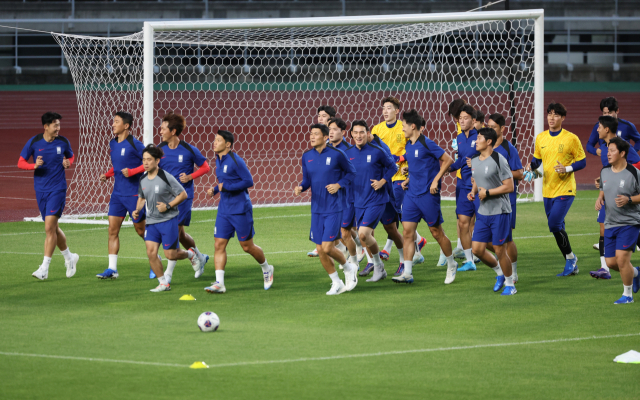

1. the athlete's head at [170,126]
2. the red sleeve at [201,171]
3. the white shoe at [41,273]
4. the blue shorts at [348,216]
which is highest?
the athlete's head at [170,126]

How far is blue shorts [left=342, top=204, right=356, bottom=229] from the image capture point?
10.2 meters

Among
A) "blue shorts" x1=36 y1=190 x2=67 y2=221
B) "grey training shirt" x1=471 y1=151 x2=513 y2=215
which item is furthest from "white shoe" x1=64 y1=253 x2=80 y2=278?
"grey training shirt" x1=471 y1=151 x2=513 y2=215

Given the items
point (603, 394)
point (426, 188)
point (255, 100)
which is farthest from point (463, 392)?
point (255, 100)

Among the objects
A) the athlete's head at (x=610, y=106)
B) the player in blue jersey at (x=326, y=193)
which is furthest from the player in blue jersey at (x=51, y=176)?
the athlete's head at (x=610, y=106)

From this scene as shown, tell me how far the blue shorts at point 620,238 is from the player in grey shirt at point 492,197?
1.07 m

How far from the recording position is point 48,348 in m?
7.24

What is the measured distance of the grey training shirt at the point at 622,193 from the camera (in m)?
8.78

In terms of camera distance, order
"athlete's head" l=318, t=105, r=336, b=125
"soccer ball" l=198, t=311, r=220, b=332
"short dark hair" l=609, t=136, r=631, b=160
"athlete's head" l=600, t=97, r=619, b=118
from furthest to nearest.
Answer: "athlete's head" l=318, t=105, r=336, b=125 → "athlete's head" l=600, t=97, r=619, b=118 → "short dark hair" l=609, t=136, r=631, b=160 → "soccer ball" l=198, t=311, r=220, b=332

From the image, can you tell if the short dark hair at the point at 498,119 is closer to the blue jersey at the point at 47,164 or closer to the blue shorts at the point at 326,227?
the blue shorts at the point at 326,227

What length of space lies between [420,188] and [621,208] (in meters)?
2.38

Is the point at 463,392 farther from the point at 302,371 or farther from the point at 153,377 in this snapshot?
the point at 153,377

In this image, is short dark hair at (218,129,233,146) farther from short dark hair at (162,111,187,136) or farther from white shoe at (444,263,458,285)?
white shoe at (444,263,458,285)

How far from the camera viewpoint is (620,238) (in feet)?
29.0

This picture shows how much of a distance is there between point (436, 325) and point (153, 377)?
2939 mm
